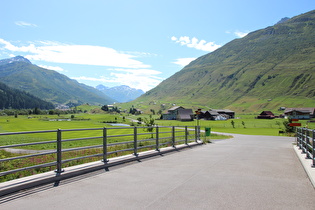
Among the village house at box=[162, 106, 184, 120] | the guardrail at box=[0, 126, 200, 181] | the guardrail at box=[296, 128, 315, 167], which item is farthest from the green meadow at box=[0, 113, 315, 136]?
the village house at box=[162, 106, 184, 120]

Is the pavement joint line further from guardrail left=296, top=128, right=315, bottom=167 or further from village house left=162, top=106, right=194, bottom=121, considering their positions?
village house left=162, top=106, right=194, bottom=121

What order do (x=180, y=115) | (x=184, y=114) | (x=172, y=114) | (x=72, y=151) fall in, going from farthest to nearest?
(x=172, y=114) < (x=184, y=114) < (x=180, y=115) < (x=72, y=151)

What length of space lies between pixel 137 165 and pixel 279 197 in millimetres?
5356

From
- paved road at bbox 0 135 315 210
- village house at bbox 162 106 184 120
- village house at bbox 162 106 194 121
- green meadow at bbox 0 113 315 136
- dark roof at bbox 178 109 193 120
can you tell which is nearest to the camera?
paved road at bbox 0 135 315 210

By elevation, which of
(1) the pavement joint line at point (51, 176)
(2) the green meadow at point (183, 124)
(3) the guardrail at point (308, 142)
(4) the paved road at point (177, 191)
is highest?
(3) the guardrail at point (308, 142)

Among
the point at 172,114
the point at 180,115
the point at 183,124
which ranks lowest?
the point at 183,124

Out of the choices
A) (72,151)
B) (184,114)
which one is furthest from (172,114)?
(72,151)

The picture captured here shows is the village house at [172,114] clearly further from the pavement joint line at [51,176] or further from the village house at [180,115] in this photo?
the pavement joint line at [51,176]

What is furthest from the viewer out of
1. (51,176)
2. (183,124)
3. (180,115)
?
(180,115)

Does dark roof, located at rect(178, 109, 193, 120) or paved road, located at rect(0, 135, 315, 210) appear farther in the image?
dark roof, located at rect(178, 109, 193, 120)

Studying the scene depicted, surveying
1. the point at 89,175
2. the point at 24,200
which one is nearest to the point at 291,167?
the point at 89,175

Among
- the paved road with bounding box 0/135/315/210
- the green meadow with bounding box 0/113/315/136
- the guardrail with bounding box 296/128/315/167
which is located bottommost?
the green meadow with bounding box 0/113/315/136

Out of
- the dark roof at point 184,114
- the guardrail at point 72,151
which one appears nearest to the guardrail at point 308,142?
the guardrail at point 72,151

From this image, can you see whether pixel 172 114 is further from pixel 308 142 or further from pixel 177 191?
pixel 177 191
